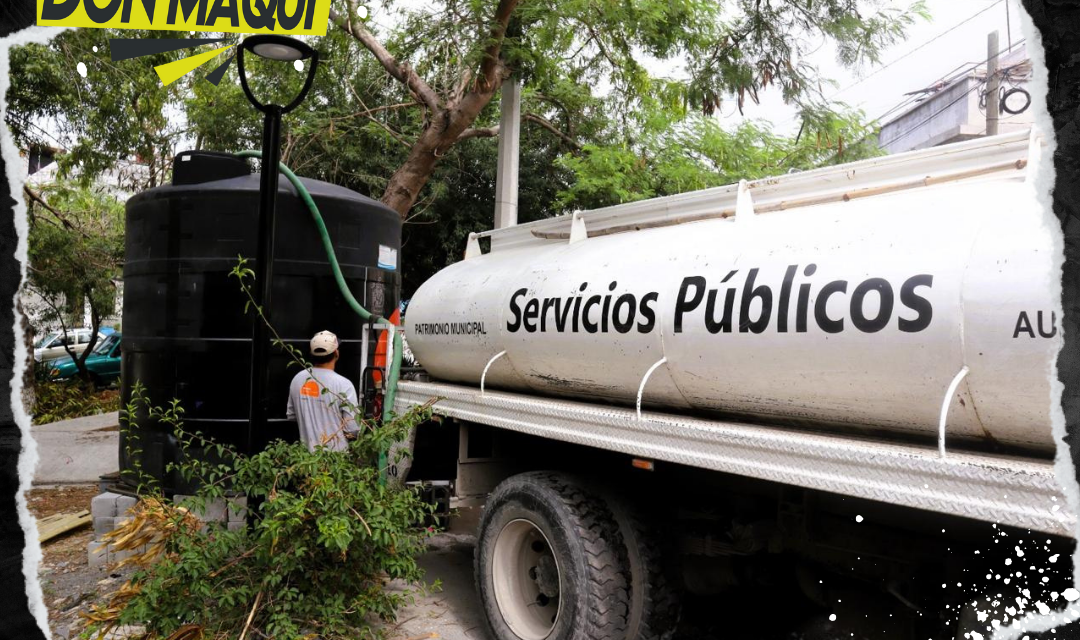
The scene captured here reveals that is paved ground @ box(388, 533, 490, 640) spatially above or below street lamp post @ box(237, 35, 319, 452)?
below

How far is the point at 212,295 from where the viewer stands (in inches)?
233

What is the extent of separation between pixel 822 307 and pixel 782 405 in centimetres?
44

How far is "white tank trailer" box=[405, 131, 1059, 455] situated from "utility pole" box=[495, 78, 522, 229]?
16.7ft

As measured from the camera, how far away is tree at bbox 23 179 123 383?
16422mm

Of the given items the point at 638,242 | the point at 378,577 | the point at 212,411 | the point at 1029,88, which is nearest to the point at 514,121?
the point at 212,411

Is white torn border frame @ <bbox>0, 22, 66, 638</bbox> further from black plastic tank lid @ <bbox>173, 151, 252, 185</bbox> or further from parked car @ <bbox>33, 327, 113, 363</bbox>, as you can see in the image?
parked car @ <bbox>33, 327, 113, 363</bbox>

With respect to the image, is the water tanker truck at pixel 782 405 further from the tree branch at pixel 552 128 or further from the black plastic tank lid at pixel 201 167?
the tree branch at pixel 552 128

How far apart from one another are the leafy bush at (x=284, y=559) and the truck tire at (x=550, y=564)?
0.41 metres

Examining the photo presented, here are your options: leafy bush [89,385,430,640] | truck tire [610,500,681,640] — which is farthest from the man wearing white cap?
truck tire [610,500,681,640]

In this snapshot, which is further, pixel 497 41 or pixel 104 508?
pixel 497 41

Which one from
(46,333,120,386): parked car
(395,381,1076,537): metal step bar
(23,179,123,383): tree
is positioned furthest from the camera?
(46,333,120,386): parked car

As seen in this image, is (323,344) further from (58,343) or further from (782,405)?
(58,343)

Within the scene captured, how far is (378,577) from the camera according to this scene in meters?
4.25

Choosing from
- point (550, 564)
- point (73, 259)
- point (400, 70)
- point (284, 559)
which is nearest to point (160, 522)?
point (284, 559)
